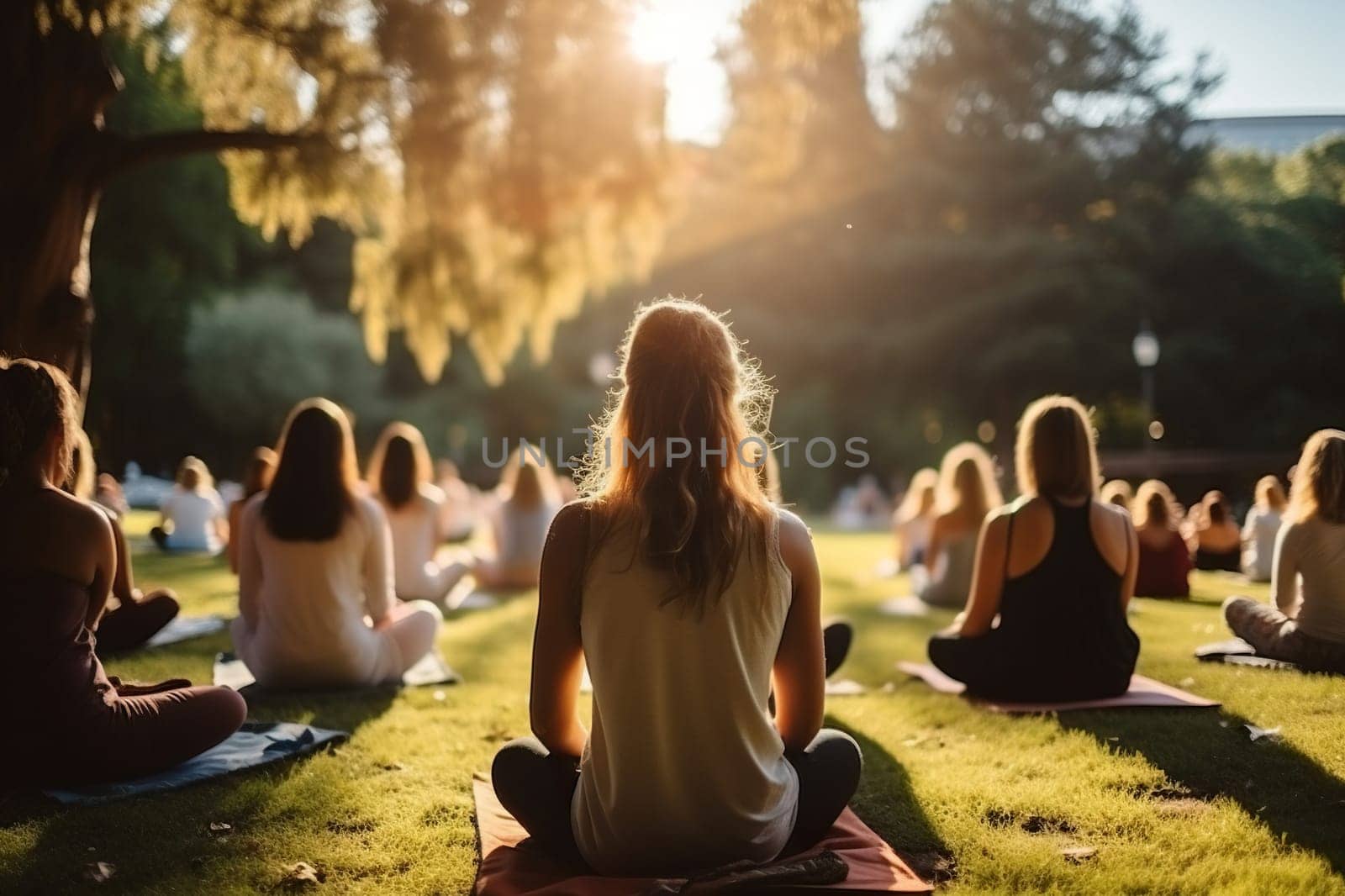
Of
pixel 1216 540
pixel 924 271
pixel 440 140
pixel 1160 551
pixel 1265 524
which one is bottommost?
pixel 1216 540

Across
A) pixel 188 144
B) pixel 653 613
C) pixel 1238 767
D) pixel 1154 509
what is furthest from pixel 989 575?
pixel 188 144

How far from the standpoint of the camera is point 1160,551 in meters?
8.95

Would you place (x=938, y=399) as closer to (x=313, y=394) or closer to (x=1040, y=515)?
(x=313, y=394)

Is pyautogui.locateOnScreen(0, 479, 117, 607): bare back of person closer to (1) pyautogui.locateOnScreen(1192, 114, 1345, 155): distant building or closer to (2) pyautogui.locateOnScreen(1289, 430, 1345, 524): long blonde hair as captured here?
(2) pyautogui.locateOnScreen(1289, 430, 1345, 524): long blonde hair

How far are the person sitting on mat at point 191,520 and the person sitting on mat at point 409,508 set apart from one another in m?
4.81

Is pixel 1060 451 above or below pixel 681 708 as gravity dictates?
above

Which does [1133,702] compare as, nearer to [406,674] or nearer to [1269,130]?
[406,674]

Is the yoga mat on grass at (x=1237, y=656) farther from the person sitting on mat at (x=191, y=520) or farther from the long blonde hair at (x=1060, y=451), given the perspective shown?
the person sitting on mat at (x=191, y=520)

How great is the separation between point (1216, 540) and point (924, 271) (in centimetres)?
1609

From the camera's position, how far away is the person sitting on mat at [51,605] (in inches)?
138

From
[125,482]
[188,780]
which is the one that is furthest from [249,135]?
[125,482]

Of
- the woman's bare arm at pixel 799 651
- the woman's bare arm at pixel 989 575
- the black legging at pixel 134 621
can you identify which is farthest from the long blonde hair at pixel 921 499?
the woman's bare arm at pixel 799 651

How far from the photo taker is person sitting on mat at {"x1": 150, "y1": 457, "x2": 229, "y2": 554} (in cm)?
1248

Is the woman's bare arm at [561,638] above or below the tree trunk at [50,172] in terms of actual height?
below
